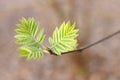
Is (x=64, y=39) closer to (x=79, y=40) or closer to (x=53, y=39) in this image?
(x=53, y=39)

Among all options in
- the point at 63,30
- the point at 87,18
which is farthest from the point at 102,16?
the point at 63,30

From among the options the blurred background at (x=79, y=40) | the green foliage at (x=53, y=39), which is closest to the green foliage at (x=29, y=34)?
the green foliage at (x=53, y=39)

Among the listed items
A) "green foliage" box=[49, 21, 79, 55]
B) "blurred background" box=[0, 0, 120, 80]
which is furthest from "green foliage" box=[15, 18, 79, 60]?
"blurred background" box=[0, 0, 120, 80]

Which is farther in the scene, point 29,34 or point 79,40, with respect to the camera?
point 79,40

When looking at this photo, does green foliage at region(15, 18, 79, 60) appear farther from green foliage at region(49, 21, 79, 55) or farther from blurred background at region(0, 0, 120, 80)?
blurred background at region(0, 0, 120, 80)

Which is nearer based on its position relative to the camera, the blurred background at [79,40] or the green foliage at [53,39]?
the green foliage at [53,39]

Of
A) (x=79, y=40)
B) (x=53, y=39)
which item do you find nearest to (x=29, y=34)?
(x=53, y=39)

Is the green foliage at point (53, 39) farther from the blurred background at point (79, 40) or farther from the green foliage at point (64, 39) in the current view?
the blurred background at point (79, 40)

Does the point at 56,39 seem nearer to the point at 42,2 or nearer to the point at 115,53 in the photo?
the point at 115,53
